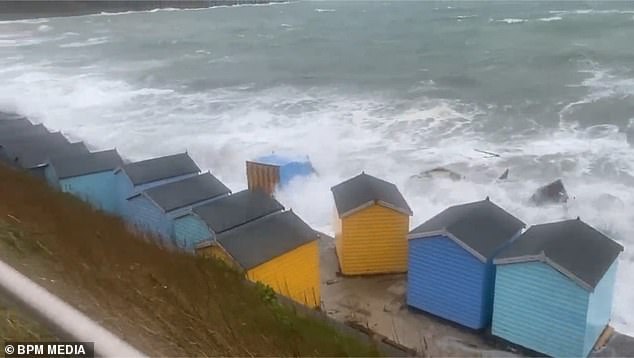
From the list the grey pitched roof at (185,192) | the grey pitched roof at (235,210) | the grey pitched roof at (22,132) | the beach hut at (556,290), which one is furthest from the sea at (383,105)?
the grey pitched roof at (22,132)

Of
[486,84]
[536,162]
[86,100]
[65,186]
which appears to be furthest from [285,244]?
[486,84]

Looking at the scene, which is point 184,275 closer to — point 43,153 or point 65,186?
point 65,186

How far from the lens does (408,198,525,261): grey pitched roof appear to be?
9.99 meters

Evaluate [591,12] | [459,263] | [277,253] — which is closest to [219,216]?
[277,253]

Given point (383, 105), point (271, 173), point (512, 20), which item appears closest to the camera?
point (271, 173)

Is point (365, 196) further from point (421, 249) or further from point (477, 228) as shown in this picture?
point (477, 228)

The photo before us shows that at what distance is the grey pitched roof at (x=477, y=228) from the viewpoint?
32.8ft

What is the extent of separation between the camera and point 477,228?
1041cm

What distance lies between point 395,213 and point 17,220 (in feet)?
21.4

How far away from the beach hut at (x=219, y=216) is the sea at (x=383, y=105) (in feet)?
18.4

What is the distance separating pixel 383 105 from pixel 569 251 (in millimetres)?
24844

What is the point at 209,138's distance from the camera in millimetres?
27109
